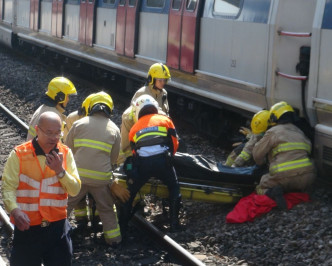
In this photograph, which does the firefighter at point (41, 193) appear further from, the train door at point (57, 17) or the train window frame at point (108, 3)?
the train door at point (57, 17)

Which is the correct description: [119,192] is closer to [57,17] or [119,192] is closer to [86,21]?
[86,21]

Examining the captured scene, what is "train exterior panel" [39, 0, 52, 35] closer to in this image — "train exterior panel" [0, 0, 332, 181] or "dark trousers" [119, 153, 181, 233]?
"train exterior panel" [0, 0, 332, 181]

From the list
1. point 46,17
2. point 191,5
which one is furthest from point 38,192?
point 46,17

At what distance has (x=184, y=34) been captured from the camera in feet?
41.6

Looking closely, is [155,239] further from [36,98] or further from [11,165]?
[36,98]

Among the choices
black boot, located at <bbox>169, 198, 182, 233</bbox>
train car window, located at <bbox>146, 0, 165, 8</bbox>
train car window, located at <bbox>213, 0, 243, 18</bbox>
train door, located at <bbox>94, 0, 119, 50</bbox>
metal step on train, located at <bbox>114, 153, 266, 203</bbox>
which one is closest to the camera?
black boot, located at <bbox>169, 198, 182, 233</bbox>

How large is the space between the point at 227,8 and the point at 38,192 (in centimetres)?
669

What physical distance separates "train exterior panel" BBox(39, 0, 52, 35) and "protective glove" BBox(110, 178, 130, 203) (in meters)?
16.0

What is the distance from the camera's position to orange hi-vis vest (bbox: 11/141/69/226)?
5070 mm

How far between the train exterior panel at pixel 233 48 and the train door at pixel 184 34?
0.02 m

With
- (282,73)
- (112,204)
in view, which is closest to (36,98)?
(282,73)

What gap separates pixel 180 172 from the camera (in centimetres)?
850

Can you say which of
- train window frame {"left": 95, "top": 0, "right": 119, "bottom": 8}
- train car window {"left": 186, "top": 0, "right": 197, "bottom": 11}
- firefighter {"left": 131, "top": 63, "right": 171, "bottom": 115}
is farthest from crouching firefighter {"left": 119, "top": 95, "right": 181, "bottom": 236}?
train window frame {"left": 95, "top": 0, "right": 119, "bottom": 8}

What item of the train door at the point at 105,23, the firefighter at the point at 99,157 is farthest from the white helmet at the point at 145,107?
the train door at the point at 105,23
